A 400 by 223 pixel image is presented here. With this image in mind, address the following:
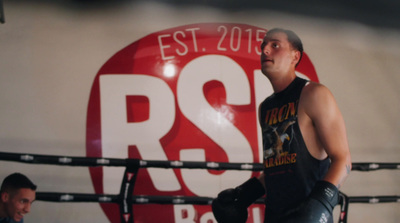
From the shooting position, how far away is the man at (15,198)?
1955mm

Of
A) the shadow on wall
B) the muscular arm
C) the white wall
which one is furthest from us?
the shadow on wall

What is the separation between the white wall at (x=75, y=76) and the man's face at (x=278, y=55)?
1795 mm

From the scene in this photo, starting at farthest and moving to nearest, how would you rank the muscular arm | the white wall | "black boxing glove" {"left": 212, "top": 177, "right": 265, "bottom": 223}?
the white wall, "black boxing glove" {"left": 212, "top": 177, "right": 265, "bottom": 223}, the muscular arm

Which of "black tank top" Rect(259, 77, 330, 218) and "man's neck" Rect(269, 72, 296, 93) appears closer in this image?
"black tank top" Rect(259, 77, 330, 218)

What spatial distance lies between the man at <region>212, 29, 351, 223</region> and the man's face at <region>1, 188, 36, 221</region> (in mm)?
1178

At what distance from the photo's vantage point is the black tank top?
1279 millimetres

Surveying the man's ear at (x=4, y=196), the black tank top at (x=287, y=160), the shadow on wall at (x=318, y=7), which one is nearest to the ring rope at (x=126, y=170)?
the man's ear at (x=4, y=196)

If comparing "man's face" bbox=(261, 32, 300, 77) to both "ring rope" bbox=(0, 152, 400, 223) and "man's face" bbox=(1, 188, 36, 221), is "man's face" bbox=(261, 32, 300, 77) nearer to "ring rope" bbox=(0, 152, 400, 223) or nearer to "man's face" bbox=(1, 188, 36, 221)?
"ring rope" bbox=(0, 152, 400, 223)

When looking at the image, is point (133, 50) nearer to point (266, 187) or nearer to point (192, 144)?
point (192, 144)

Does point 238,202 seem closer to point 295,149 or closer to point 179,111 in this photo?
point 295,149

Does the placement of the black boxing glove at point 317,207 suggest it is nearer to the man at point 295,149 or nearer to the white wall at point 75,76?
the man at point 295,149

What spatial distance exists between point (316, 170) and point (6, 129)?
7.73 feet

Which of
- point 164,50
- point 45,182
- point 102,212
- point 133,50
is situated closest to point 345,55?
point 164,50

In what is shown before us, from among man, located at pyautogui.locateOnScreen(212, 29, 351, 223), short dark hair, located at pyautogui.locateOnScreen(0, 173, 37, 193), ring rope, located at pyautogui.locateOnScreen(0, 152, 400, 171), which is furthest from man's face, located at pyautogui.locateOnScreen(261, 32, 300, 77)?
short dark hair, located at pyautogui.locateOnScreen(0, 173, 37, 193)
